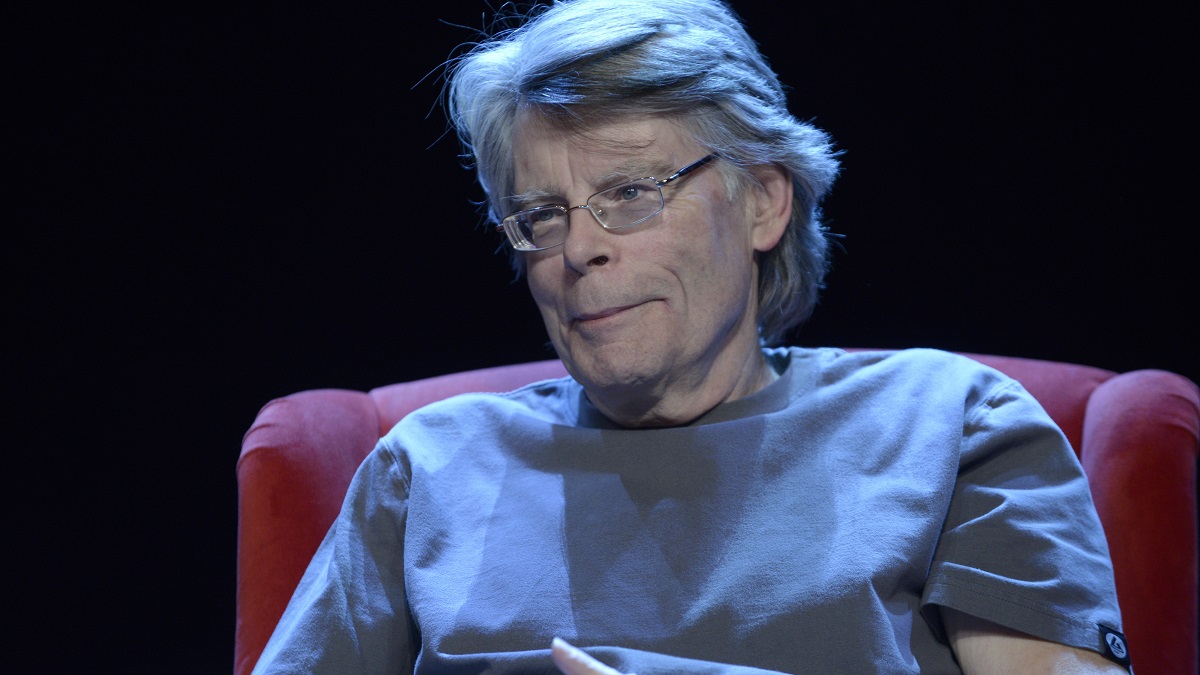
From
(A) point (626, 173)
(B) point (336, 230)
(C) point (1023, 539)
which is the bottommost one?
(C) point (1023, 539)

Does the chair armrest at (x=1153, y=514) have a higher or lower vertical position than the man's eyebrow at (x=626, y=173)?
lower

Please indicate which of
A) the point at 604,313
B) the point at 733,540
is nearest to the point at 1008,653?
the point at 733,540

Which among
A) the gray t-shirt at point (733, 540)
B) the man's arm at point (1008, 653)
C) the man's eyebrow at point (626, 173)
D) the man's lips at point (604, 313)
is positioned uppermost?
the man's eyebrow at point (626, 173)

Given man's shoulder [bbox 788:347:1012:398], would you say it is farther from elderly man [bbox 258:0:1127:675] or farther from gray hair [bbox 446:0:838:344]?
gray hair [bbox 446:0:838:344]

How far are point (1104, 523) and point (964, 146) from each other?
838mm

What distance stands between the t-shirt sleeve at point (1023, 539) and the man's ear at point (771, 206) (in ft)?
1.24

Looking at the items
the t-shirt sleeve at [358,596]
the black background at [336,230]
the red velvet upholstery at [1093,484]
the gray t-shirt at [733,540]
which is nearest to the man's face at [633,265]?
the gray t-shirt at [733,540]

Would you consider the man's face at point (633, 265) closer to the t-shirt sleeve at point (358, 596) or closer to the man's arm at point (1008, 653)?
the t-shirt sleeve at point (358, 596)

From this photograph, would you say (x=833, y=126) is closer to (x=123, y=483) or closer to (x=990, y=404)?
(x=990, y=404)

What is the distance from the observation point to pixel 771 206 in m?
1.43

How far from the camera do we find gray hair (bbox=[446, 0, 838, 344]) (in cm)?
125

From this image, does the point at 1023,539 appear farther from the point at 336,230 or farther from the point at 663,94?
the point at 336,230

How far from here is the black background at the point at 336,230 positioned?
1.84m

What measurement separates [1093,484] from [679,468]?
1.92 feet
